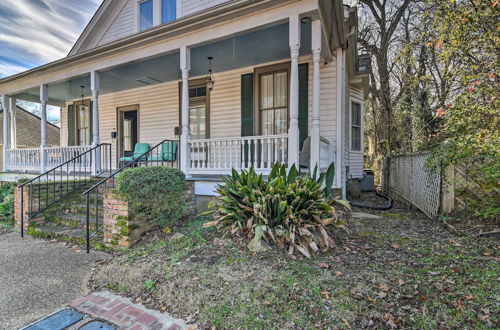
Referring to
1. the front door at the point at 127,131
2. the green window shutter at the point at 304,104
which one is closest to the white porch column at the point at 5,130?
the front door at the point at 127,131

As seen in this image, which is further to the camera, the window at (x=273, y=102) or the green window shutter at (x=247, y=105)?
the green window shutter at (x=247, y=105)

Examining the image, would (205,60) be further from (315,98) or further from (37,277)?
(37,277)

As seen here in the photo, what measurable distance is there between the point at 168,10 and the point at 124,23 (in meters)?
1.73

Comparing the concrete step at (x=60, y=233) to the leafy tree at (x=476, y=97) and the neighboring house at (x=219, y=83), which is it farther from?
the leafy tree at (x=476, y=97)

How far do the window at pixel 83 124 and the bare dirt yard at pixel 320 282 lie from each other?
7972 mm

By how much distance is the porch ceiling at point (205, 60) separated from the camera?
218 inches

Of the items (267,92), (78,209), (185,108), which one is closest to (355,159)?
(267,92)

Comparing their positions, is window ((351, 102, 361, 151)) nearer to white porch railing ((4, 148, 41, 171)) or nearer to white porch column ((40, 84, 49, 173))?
white porch column ((40, 84, 49, 173))

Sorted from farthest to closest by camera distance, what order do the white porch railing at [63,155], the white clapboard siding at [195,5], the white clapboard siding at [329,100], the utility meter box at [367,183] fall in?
1. the utility meter box at [367,183]
2. the white porch railing at [63,155]
3. the white clapboard siding at [195,5]
4. the white clapboard siding at [329,100]

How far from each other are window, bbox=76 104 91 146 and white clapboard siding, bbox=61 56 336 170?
0.77 m

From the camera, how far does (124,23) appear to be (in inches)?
337

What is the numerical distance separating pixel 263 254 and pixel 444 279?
5.88 feet

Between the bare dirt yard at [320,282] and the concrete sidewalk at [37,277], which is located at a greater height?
the bare dirt yard at [320,282]

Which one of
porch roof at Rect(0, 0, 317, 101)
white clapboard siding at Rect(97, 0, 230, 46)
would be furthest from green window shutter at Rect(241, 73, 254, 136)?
white clapboard siding at Rect(97, 0, 230, 46)
